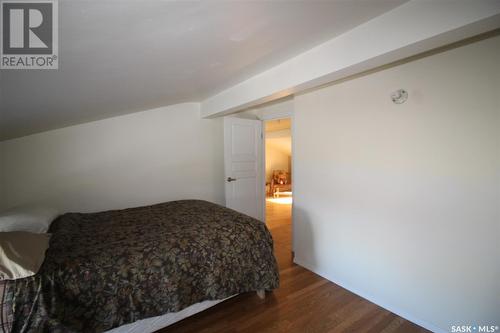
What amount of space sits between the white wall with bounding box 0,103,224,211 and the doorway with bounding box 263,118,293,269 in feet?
4.07

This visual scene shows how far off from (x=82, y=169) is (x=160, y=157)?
942 mm

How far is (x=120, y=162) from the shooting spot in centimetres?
298

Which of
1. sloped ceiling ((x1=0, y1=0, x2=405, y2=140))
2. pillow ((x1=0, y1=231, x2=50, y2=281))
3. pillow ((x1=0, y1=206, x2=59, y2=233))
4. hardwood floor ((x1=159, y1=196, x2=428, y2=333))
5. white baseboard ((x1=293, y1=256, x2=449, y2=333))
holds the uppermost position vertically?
sloped ceiling ((x1=0, y1=0, x2=405, y2=140))

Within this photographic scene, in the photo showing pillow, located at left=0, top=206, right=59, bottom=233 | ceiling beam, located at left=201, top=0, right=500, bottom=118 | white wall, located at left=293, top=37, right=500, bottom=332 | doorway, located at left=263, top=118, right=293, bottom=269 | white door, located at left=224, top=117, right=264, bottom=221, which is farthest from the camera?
white door, located at left=224, top=117, right=264, bottom=221

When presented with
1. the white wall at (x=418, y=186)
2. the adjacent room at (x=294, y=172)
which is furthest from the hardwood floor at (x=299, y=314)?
the white wall at (x=418, y=186)

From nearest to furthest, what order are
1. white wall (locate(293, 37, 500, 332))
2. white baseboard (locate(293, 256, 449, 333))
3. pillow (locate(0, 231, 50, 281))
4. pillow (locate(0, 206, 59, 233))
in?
pillow (locate(0, 231, 50, 281)), white wall (locate(293, 37, 500, 332)), pillow (locate(0, 206, 59, 233)), white baseboard (locate(293, 256, 449, 333))

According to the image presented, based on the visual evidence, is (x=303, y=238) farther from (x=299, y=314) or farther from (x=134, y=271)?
(x=134, y=271)

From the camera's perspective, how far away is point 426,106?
1753 mm

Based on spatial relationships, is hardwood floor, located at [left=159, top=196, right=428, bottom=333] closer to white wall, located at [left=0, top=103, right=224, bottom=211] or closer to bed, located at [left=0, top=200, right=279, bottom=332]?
bed, located at [left=0, top=200, right=279, bottom=332]

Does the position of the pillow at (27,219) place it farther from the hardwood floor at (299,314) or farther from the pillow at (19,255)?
the hardwood floor at (299,314)

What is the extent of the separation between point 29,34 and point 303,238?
9.51ft

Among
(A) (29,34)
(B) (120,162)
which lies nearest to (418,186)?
(A) (29,34)

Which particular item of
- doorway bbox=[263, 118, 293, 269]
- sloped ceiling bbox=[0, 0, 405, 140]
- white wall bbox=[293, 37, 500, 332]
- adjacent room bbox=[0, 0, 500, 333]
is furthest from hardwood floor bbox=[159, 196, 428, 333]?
sloped ceiling bbox=[0, 0, 405, 140]

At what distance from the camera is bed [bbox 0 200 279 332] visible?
1.29 meters
